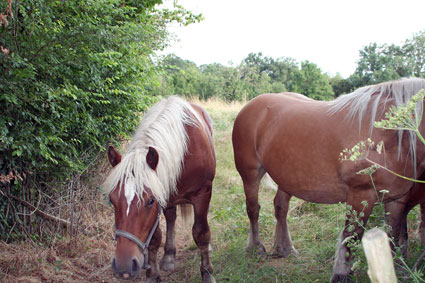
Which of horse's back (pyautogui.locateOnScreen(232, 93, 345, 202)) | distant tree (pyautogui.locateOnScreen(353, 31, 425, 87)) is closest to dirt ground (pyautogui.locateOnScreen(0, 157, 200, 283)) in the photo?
horse's back (pyautogui.locateOnScreen(232, 93, 345, 202))

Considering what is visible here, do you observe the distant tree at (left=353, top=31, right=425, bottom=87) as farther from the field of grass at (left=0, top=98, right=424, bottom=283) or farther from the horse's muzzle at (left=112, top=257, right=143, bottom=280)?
the horse's muzzle at (left=112, top=257, right=143, bottom=280)

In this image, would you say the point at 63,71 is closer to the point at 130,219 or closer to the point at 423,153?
the point at 130,219

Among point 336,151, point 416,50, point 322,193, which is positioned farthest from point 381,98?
point 416,50

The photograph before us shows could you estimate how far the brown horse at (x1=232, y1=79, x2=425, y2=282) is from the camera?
8.41 ft

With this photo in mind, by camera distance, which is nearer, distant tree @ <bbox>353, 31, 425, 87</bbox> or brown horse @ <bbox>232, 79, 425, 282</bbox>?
brown horse @ <bbox>232, 79, 425, 282</bbox>

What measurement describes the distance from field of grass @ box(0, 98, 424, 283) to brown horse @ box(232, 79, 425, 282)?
0.39 m

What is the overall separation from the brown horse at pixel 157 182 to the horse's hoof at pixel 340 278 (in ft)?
3.92

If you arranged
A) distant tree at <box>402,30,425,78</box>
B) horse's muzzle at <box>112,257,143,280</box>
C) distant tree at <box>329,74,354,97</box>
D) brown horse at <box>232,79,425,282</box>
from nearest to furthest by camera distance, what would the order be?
horse's muzzle at <box>112,257,143,280</box>, brown horse at <box>232,79,425,282</box>, distant tree at <box>402,30,425,78</box>, distant tree at <box>329,74,354,97</box>

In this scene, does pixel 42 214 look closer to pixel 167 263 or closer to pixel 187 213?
pixel 167 263

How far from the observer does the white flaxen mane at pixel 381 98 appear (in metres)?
2.64

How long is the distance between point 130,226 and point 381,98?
238 cm

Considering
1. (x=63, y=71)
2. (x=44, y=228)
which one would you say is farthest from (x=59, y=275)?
(x=63, y=71)

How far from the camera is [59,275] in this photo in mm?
3322

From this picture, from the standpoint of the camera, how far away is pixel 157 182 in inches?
97.0
